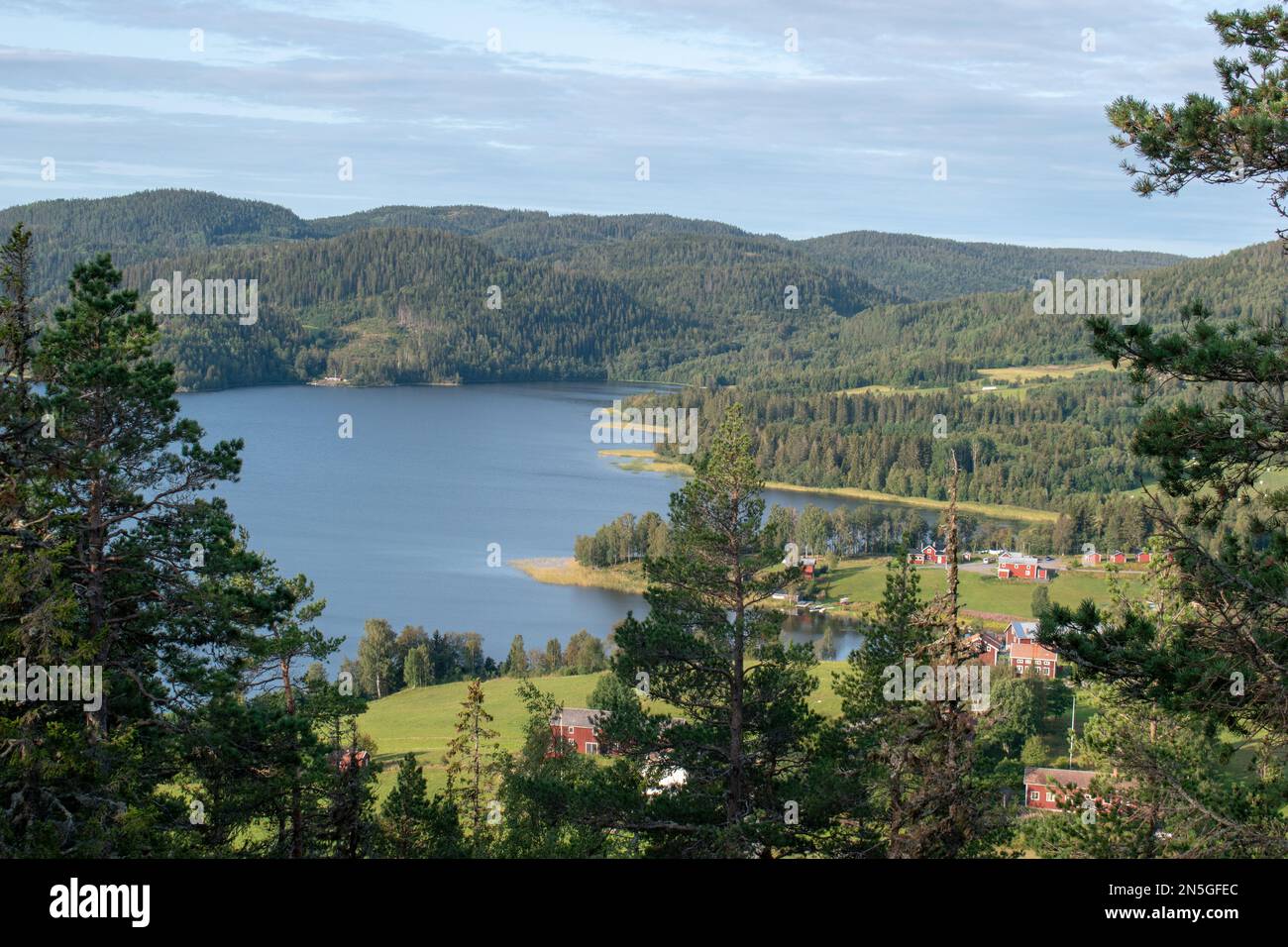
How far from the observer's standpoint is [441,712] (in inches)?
1374

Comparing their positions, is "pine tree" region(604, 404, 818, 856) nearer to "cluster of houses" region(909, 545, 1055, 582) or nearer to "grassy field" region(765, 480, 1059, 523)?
"cluster of houses" region(909, 545, 1055, 582)

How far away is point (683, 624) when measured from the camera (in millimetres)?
10984

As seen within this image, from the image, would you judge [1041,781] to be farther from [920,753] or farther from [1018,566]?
[1018,566]

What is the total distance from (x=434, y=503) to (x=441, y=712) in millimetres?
35117

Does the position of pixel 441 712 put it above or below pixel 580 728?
below

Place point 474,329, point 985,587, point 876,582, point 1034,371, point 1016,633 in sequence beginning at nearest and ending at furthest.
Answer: point 1016,633, point 985,587, point 876,582, point 1034,371, point 474,329

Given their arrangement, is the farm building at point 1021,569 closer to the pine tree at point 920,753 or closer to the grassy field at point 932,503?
the grassy field at point 932,503

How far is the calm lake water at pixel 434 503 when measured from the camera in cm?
4591

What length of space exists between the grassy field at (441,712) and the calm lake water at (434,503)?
4.35 metres

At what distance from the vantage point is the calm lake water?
1807 inches

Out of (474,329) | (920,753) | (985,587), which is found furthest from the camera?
(474,329)

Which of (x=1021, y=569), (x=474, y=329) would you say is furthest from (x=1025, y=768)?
(x=474, y=329)

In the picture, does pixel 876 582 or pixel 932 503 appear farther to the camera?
pixel 932 503
